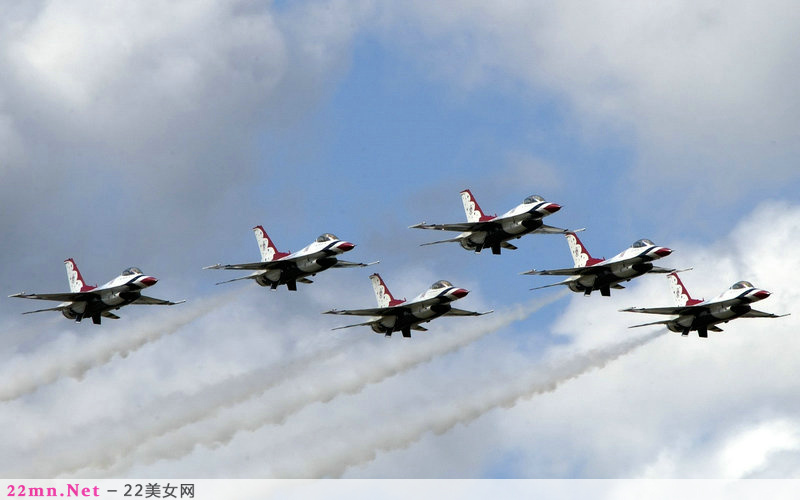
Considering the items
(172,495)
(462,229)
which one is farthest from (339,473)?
(462,229)

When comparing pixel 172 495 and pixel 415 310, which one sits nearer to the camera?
pixel 172 495

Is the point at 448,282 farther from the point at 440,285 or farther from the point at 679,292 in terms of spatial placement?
the point at 679,292

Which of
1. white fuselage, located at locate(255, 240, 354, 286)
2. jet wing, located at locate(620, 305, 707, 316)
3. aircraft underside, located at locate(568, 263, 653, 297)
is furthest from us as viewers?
aircraft underside, located at locate(568, 263, 653, 297)

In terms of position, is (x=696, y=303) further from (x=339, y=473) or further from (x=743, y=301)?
(x=339, y=473)

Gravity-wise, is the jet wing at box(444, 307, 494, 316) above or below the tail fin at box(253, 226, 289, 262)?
below

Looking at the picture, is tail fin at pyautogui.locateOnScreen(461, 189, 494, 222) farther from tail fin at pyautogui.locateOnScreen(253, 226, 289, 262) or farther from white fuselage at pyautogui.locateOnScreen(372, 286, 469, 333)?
tail fin at pyautogui.locateOnScreen(253, 226, 289, 262)

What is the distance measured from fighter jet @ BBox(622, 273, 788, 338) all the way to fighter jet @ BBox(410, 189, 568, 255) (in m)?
9.24

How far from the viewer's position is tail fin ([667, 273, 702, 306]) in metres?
122

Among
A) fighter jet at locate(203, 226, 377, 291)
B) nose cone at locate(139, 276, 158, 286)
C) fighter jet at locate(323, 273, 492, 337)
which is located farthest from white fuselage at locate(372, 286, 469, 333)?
nose cone at locate(139, 276, 158, 286)

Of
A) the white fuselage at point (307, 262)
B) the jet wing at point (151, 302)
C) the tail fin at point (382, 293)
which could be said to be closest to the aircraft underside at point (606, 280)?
the tail fin at point (382, 293)

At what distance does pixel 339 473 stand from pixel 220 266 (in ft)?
71.7

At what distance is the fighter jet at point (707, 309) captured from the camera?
116181mm

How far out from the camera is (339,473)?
348 feet

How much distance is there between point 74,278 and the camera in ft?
404
